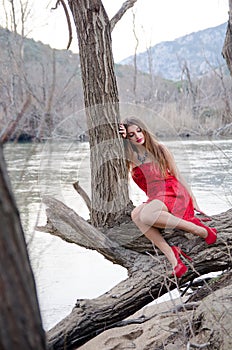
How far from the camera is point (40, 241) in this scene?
542 cm

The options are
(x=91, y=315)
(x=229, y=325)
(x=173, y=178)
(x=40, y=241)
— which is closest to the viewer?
(x=229, y=325)

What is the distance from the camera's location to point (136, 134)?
11.4ft

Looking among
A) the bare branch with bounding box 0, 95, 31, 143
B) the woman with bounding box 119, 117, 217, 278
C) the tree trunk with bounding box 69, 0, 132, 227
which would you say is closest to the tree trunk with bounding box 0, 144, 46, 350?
the bare branch with bounding box 0, 95, 31, 143

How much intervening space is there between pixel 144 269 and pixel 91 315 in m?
0.47

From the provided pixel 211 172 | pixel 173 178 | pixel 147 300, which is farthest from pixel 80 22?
pixel 211 172

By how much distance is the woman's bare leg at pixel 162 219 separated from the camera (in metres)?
3.16

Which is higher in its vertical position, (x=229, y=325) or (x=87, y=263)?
(x=229, y=325)

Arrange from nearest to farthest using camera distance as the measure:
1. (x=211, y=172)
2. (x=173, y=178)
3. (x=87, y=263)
→ 1. (x=173, y=178)
2. (x=87, y=263)
3. (x=211, y=172)

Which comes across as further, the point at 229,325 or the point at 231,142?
the point at 231,142

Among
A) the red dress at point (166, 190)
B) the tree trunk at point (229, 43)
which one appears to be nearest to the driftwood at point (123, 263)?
the red dress at point (166, 190)

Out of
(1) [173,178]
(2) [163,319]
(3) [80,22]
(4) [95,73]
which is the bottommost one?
(2) [163,319]

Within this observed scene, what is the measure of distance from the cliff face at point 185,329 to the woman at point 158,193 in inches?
12.0

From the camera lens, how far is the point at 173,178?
11.2 feet

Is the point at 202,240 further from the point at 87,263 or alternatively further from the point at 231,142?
the point at 231,142
